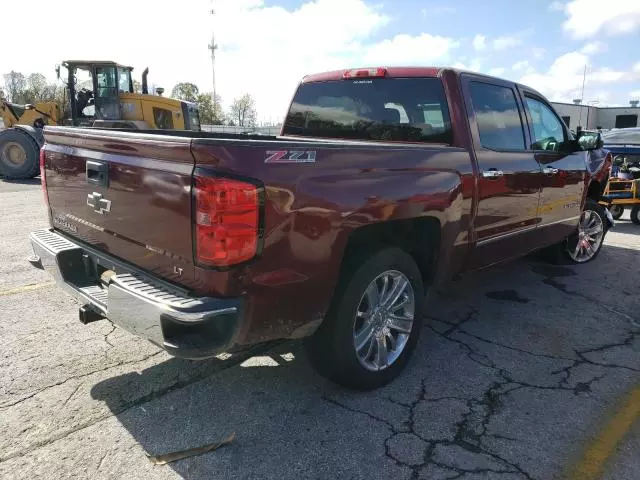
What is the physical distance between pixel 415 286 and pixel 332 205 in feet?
3.59

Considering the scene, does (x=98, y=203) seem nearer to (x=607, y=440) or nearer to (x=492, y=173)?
(x=492, y=173)

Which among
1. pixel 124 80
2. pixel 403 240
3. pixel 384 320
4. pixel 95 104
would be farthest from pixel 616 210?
pixel 95 104

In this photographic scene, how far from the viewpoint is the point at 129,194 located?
2.75m

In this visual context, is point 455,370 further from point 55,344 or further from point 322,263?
point 55,344

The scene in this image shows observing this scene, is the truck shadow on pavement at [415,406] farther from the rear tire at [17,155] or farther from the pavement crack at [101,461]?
the rear tire at [17,155]

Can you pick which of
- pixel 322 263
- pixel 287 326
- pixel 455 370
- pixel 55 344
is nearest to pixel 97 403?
pixel 55 344

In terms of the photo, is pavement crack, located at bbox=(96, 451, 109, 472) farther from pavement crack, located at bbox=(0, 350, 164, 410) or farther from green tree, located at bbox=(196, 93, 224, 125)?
green tree, located at bbox=(196, 93, 224, 125)

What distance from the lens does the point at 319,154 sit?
265 cm

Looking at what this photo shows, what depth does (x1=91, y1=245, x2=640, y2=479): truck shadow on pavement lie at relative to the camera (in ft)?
8.52

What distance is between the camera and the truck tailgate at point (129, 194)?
2461 millimetres

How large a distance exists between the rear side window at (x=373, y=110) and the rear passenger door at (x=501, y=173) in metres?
0.27

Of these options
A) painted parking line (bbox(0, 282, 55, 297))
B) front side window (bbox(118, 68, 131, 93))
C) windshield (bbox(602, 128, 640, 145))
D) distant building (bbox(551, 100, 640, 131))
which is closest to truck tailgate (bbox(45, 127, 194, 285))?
painted parking line (bbox(0, 282, 55, 297))

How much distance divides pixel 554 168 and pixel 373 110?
2.03 meters

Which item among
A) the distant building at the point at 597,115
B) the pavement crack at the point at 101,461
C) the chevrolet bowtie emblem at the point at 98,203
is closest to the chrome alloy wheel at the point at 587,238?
the chevrolet bowtie emblem at the point at 98,203
